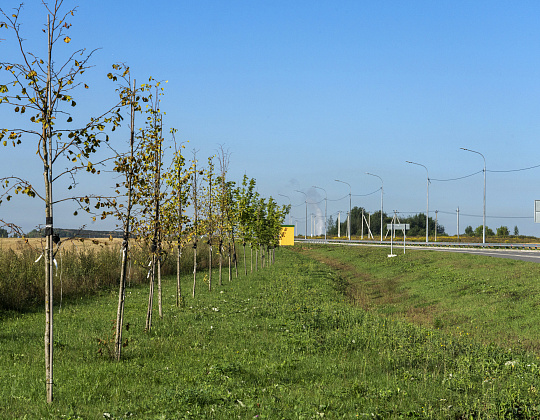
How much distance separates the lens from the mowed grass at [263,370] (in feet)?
25.1

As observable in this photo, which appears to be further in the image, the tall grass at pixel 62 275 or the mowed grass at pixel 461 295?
the tall grass at pixel 62 275

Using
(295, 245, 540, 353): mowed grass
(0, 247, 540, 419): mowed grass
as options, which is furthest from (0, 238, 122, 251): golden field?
(295, 245, 540, 353): mowed grass

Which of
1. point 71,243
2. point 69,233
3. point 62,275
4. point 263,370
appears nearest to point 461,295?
point 263,370

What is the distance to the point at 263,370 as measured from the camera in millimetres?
9398

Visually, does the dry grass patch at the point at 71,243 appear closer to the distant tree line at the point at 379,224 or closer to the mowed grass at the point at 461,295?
the mowed grass at the point at 461,295

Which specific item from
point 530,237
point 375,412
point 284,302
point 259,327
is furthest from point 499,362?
point 530,237

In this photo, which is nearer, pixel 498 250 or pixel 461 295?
pixel 461 295

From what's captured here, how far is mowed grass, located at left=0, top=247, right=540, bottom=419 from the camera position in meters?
7.65

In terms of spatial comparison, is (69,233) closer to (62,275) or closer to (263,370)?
(263,370)

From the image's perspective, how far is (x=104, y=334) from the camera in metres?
13.1

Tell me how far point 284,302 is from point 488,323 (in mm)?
6987

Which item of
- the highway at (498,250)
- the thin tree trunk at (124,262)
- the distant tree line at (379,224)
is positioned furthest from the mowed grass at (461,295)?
the distant tree line at (379,224)

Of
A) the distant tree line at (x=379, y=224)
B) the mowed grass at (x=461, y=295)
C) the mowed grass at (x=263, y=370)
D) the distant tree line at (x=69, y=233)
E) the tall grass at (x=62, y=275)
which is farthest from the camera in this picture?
the distant tree line at (x=379, y=224)

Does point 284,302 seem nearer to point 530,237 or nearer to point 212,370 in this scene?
point 212,370
